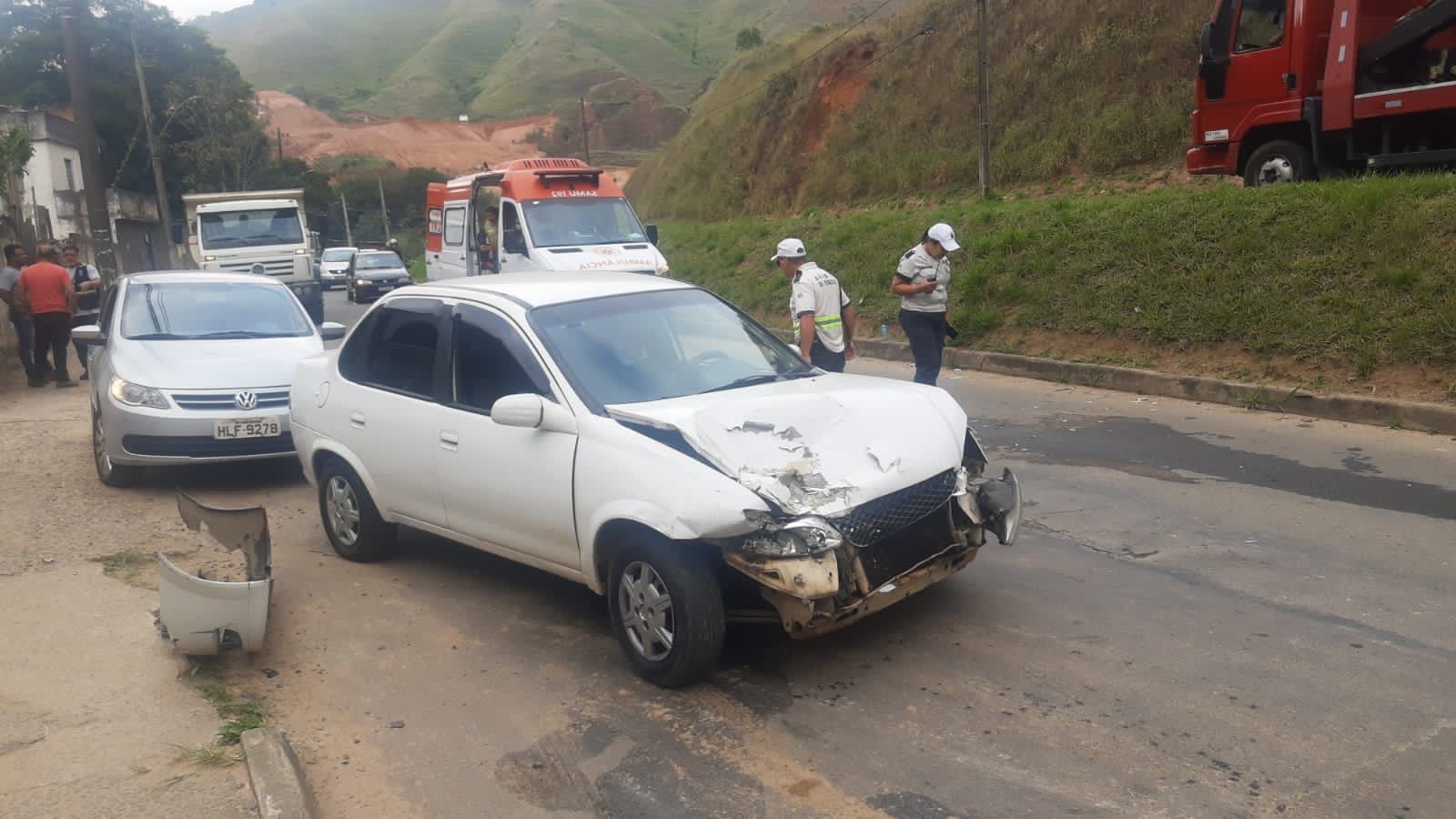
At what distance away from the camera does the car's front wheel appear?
452 cm

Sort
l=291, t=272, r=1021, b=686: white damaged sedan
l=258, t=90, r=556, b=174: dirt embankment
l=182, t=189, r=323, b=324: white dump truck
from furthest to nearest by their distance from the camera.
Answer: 1. l=258, t=90, r=556, b=174: dirt embankment
2. l=182, t=189, r=323, b=324: white dump truck
3. l=291, t=272, r=1021, b=686: white damaged sedan

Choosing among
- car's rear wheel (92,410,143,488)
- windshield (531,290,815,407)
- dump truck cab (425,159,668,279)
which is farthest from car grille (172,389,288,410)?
dump truck cab (425,159,668,279)

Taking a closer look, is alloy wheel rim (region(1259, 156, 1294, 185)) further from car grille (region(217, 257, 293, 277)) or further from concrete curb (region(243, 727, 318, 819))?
car grille (region(217, 257, 293, 277))

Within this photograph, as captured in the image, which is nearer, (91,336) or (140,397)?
(140,397)

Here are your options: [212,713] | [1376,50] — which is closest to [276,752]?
[212,713]

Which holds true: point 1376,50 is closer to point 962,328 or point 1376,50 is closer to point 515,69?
point 962,328

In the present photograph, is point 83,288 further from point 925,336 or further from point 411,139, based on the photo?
point 411,139

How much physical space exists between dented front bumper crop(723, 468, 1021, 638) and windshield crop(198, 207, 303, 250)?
19.8 metres

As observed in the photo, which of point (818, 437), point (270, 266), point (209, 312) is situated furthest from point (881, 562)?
point (270, 266)

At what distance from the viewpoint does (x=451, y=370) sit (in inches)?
232

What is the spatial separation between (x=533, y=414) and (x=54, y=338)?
11010mm

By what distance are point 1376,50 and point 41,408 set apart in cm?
1467

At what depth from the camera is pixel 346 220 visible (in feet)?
254

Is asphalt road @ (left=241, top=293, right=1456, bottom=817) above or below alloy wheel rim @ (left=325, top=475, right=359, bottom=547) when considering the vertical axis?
below
